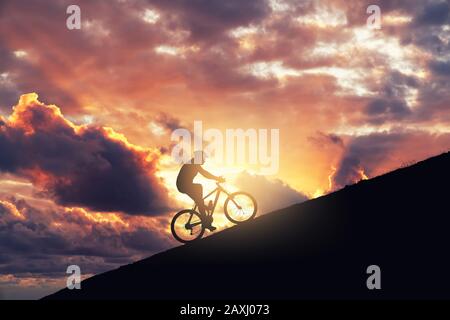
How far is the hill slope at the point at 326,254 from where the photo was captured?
1492 cm

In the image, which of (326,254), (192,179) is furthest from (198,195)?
(326,254)

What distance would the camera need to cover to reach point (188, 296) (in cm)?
1722

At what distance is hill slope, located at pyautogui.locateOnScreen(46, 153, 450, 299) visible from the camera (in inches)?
587

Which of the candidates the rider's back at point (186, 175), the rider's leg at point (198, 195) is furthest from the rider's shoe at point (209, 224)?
the rider's back at point (186, 175)

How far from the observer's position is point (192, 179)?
65.5ft

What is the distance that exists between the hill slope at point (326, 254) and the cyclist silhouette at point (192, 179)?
1.50 meters

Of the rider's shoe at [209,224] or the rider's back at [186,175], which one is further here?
the rider's shoe at [209,224]

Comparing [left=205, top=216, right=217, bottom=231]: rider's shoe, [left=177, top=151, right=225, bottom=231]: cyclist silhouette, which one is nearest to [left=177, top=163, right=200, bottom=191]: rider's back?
[left=177, top=151, right=225, bottom=231]: cyclist silhouette

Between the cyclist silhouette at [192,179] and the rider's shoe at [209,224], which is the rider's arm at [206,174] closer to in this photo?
the cyclist silhouette at [192,179]

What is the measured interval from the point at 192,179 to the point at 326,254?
533cm

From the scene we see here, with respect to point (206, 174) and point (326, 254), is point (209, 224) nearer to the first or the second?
A: point (206, 174)

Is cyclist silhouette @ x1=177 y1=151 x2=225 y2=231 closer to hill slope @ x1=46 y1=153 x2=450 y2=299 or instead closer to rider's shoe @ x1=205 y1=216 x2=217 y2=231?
rider's shoe @ x1=205 y1=216 x2=217 y2=231

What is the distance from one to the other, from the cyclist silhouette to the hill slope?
1503mm
